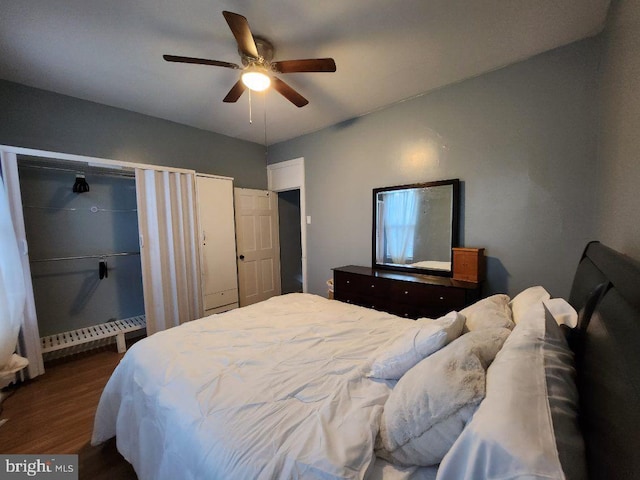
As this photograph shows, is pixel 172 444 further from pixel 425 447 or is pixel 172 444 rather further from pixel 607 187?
pixel 607 187

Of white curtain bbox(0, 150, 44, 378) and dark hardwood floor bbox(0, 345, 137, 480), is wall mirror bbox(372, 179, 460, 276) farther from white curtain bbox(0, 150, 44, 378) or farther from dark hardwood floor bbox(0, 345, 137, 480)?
white curtain bbox(0, 150, 44, 378)

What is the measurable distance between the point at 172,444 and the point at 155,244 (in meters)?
2.47

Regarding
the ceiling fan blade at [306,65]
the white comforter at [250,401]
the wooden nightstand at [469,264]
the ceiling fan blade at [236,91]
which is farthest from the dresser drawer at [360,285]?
the ceiling fan blade at [236,91]

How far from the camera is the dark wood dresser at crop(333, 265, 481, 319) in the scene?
221 cm

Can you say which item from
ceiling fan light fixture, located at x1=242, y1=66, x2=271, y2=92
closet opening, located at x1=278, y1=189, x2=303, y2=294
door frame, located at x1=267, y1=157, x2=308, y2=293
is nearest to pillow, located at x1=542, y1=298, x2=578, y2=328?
ceiling fan light fixture, located at x1=242, y1=66, x2=271, y2=92

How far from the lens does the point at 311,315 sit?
192 cm

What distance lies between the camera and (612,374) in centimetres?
57

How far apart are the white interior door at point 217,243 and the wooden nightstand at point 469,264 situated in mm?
2944

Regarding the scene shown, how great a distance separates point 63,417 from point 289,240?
3.46m

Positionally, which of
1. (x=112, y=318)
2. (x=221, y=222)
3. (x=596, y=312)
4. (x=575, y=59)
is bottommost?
(x=112, y=318)

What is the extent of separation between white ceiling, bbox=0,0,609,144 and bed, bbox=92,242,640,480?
163cm

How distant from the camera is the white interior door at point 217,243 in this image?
11.0ft

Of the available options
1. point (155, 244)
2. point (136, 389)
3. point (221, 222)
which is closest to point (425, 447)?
point (136, 389)

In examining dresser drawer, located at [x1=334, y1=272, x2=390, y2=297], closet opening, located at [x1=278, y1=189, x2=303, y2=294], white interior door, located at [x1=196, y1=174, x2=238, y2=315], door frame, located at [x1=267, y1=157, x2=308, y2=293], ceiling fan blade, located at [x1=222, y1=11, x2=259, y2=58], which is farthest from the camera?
closet opening, located at [x1=278, y1=189, x2=303, y2=294]
